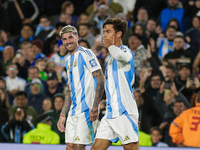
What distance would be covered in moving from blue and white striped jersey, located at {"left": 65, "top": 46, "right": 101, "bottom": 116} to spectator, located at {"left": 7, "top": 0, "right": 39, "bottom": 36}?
702 cm

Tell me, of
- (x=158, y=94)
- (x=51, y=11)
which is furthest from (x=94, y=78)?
(x=51, y=11)

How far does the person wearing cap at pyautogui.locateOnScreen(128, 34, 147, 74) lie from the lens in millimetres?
8554

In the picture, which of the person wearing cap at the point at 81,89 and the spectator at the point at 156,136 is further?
the spectator at the point at 156,136

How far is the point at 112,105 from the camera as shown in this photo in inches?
160

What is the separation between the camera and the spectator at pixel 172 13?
9.61 metres

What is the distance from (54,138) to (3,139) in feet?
4.30

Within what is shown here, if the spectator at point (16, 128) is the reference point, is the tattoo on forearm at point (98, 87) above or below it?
above

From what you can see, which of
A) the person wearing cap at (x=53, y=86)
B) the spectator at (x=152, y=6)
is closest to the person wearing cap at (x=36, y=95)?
the person wearing cap at (x=53, y=86)

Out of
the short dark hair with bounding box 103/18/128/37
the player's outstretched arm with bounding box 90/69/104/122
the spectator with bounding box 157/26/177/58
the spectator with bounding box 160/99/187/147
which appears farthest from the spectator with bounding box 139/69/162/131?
the short dark hair with bounding box 103/18/128/37

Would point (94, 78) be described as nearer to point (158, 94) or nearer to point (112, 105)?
point (112, 105)

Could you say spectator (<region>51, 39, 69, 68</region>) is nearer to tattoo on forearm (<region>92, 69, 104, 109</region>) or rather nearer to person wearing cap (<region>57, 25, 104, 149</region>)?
person wearing cap (<region>57, 25, 104, 149</region>)

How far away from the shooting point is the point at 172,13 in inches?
380

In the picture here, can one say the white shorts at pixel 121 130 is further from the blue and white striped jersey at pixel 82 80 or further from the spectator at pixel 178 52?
the spectator at pixel 178 52

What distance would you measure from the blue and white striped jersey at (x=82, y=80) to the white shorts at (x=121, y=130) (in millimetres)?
483
